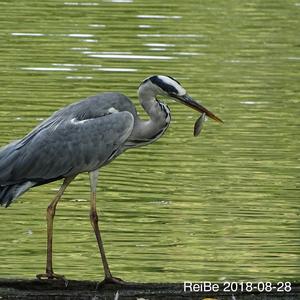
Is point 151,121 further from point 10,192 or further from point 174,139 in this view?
point 174,139

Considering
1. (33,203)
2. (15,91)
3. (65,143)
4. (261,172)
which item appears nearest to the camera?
(65,143)

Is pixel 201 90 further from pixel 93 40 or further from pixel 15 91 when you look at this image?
pixel 93 40

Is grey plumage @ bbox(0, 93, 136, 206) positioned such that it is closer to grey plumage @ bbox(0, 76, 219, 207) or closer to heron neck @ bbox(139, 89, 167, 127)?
grey plumage @ bbox(0, 76, 219, 207)

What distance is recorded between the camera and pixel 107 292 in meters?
Answer: 10.1

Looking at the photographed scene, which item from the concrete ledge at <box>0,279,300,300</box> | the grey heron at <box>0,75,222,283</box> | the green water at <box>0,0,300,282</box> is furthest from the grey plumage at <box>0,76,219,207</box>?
the green water at <box>0,0,300,282</box>

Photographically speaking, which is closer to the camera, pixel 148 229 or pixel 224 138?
pixel 148 229

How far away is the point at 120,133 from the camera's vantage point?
431 inches

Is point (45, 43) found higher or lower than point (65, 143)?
lower

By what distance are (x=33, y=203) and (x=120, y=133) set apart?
376cm

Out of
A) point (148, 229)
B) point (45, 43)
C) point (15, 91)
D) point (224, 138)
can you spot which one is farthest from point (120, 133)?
point (45, 43)

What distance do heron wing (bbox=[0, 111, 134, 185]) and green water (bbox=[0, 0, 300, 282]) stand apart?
1461mm

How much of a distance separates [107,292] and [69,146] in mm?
1327

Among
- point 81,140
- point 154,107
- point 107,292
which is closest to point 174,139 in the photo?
point 154,107

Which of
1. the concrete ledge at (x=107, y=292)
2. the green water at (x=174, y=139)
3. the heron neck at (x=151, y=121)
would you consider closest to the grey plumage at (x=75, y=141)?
the heron neck at (x=151, y=121)
